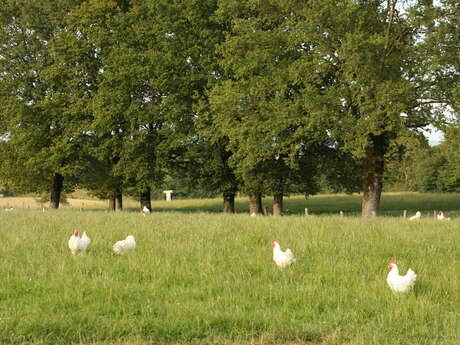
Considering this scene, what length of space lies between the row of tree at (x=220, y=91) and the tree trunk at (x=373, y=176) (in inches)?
3.4

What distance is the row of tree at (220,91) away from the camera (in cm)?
2505

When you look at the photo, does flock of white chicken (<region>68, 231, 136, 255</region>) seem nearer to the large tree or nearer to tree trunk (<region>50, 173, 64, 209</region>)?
the large tree

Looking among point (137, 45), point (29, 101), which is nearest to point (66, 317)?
point (137, 45)

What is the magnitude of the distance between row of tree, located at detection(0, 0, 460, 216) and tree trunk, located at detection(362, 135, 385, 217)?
0.09m

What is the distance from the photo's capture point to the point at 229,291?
771cm

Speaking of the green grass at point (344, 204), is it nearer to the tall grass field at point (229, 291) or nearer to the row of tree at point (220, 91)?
the row of tree at point (220, 91)

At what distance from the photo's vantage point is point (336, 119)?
83.7 ft

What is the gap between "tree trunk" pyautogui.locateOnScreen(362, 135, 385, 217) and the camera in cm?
2763

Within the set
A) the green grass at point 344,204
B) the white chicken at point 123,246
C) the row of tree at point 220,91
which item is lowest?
the green grass at point 344,204

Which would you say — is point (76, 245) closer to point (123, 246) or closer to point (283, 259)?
point (123, 246)

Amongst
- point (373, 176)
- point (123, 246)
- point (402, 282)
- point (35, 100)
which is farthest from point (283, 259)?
point (35, 100)

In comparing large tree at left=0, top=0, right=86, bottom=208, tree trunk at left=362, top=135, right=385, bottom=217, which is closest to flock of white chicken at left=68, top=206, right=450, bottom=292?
tree trunk at left=362, top=135, right=385, bottom=217

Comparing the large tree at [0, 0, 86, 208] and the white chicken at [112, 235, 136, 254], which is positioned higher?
the large tree at [0, 0, 86, 208]

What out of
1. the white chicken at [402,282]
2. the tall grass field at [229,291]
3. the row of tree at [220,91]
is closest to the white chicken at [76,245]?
the tall grass field at [229,291]
